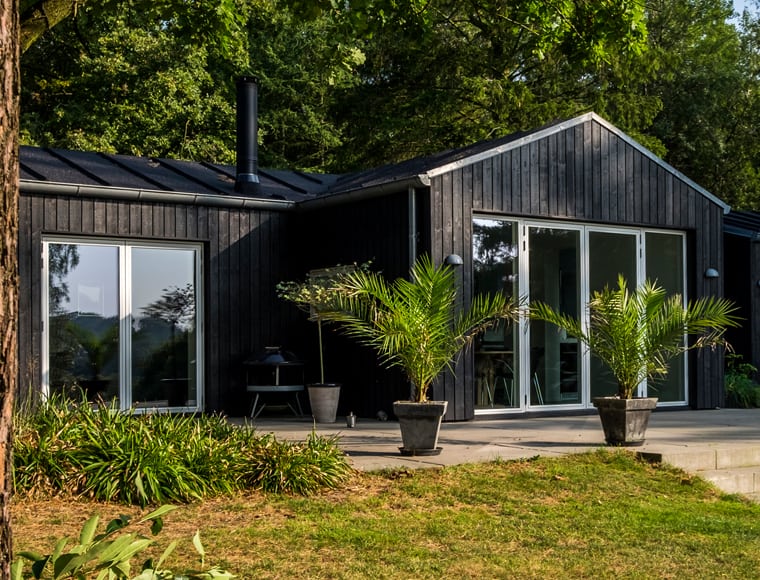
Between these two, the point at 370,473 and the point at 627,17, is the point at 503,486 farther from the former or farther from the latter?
the point at 627,17

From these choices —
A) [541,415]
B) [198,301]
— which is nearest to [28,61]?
[198,301]

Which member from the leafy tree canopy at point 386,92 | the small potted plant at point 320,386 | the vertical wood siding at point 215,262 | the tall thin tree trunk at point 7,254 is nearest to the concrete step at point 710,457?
the small potted plant at point 320,386

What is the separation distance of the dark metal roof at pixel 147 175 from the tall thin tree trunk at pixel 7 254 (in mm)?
7687

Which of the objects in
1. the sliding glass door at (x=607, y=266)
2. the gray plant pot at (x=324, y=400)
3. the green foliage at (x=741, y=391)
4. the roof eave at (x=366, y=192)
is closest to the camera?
the roof eave at (x=366, y=192)

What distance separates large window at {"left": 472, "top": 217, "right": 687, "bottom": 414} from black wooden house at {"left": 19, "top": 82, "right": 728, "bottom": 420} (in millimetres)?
18

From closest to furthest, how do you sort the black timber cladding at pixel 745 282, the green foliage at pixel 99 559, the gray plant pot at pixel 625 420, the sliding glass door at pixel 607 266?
1. the green foliage at pixel 99 559
2. the gray plant pot at pixel 625 420
3. the sliding glass door at pixel 607 266
4. the black timber cladding at pixel 745 282

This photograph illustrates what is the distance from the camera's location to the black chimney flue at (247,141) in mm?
11438

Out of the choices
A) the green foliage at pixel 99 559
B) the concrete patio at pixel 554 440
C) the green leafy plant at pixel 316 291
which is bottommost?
the concrete patio at pixel 554 440

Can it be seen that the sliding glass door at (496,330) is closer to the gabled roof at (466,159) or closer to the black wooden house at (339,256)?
the black wooden house at (339,256)

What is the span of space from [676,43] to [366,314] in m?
17.4

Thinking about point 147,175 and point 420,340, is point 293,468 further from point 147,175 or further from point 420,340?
point 147,175

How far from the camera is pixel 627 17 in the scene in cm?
761

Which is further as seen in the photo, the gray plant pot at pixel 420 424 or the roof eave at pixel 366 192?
the roof eave at pixel 366 192

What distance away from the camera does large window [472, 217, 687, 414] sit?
10.0 m
